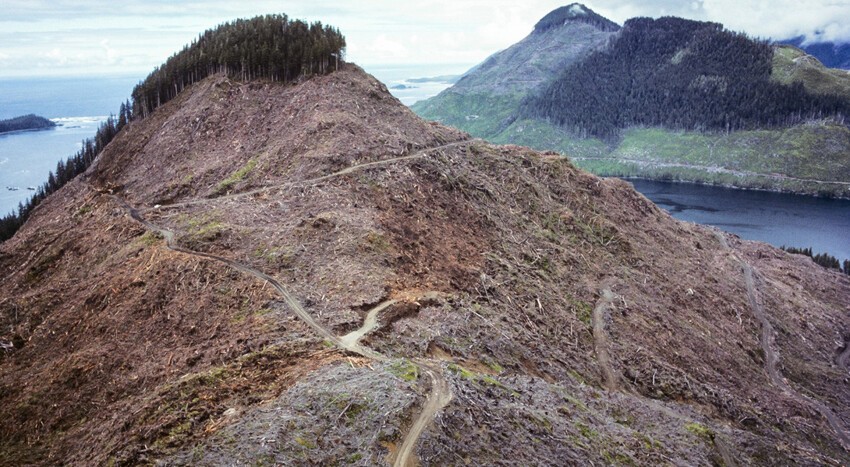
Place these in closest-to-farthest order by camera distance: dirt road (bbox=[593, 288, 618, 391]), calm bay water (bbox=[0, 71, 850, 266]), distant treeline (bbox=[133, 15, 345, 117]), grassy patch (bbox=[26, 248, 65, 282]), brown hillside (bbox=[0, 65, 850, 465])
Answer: brown hillside (bbox=[0, 65, 850, 465]) < dirt road (bbox=[593, 288, 618, 391]) < grassy patch (bbox=[26, 248, 65, 282]) < distant treeline (bbox=[133, 15, 345, 117]) < calm bay water (bbox=[0, 71, 850, 266])

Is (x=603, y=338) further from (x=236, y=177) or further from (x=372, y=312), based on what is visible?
(x=236, y=177)

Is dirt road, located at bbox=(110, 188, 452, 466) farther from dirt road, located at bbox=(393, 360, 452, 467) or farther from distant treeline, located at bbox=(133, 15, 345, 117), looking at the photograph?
distant treeline, located at bbox=(133, 15, 345, 117)

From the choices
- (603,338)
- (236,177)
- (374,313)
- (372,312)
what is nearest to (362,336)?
(374,313)

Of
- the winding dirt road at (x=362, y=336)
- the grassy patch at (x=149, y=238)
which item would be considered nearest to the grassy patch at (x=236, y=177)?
the winding dirt road at (x=362, y=336)

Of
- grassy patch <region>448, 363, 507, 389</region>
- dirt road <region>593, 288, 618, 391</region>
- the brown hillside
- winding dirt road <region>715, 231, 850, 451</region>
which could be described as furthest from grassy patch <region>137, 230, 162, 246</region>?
winding dirt road <region>715, 231, 850, 451</region>

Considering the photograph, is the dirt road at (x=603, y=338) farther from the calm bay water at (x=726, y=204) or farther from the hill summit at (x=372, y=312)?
the calm bay water at (x=726, y=204)

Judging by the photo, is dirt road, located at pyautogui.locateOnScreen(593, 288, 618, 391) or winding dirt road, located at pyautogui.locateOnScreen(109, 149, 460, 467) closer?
winding dirt road, located at pyautogui.locateOnScreen(109, 149, 460, 467)

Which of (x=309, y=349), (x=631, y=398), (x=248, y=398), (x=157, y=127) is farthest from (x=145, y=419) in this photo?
(x=157, y=127)
